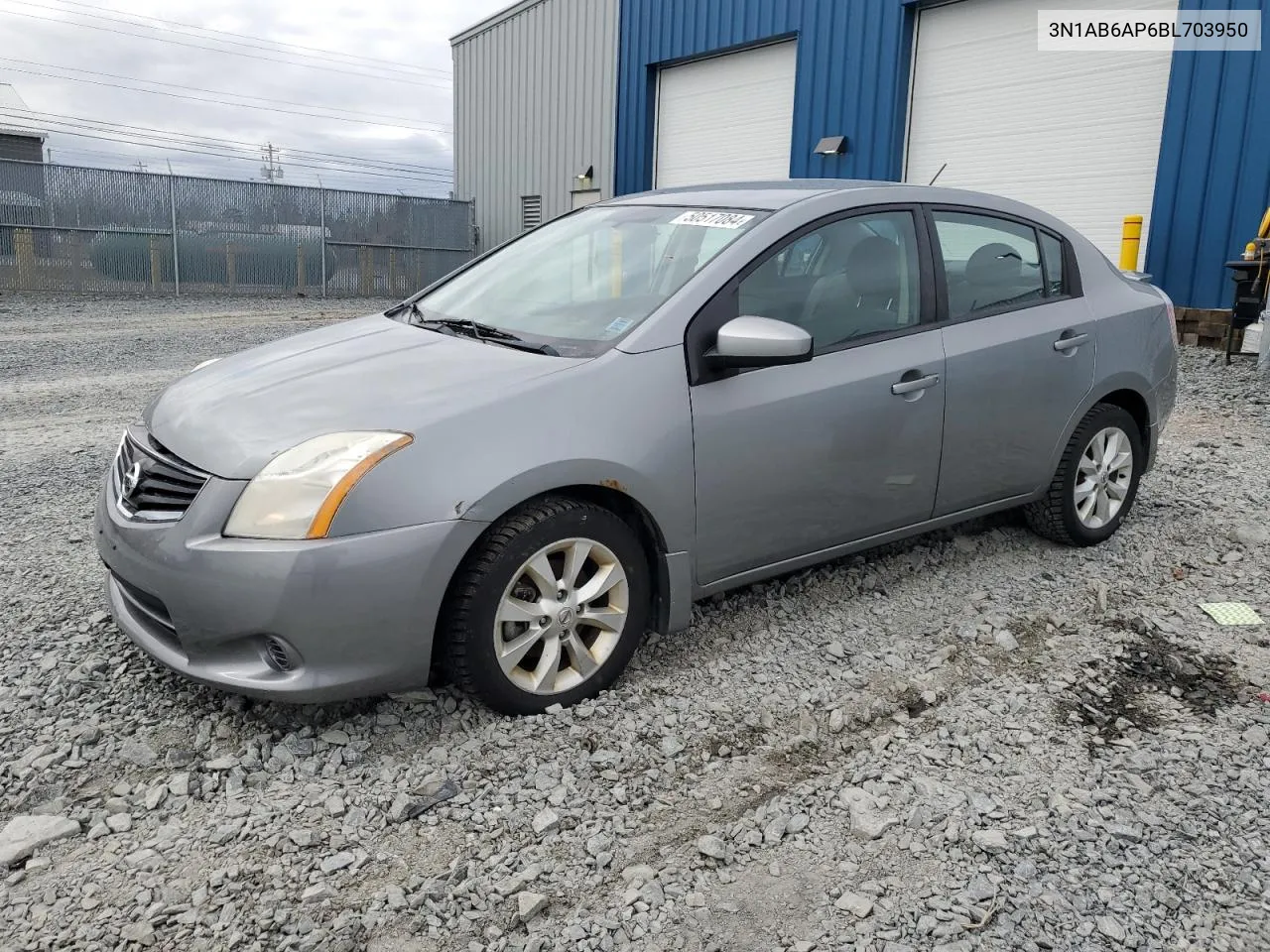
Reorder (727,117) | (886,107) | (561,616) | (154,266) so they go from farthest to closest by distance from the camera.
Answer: (154,266) < (727,117) < (886,107) < (561,616)

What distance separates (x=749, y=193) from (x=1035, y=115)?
9025 millimetres

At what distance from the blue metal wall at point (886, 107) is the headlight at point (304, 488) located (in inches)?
387

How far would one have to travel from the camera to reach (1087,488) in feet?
15.3

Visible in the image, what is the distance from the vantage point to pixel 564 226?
430cm

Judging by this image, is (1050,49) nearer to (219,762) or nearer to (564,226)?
(564,226)

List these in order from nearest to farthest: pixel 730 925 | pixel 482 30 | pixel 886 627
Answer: pixel 730 925 → pixel 886 627 → pixel 482 30

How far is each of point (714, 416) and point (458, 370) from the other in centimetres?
82

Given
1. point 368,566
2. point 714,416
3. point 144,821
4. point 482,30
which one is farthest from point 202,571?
point 482,30

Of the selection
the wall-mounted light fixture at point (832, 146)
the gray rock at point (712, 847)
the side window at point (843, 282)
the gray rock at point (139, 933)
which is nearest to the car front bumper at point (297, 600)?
the gray rock at point (139, 933)

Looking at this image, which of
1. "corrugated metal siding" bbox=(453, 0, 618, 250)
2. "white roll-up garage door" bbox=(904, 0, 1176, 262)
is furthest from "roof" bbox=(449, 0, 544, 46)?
"white roll-up garage door" bbox=(904, 0, 1176, 262)

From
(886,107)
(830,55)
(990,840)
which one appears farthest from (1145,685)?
(830,55)

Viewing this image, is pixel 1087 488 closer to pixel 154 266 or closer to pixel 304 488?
pixel 304 488

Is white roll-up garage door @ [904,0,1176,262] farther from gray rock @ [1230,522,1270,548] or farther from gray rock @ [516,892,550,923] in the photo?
gray rock @ [516,892,550,923]

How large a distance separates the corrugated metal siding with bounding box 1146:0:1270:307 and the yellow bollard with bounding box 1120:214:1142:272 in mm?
174
